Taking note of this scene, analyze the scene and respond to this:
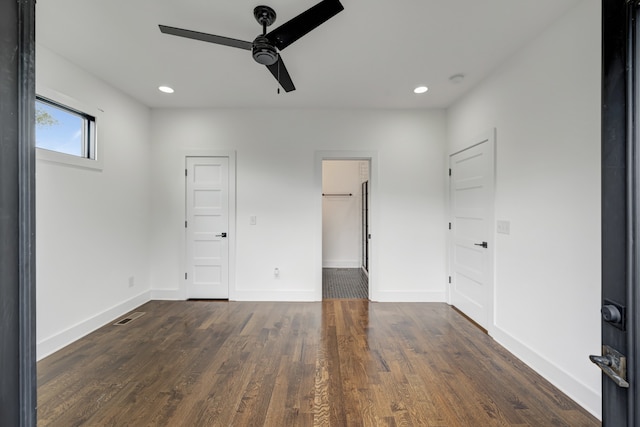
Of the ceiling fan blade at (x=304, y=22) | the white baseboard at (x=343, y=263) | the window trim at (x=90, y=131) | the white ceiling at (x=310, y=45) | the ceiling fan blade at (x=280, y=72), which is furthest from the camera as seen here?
the white baseboard at (x=343, y=263)

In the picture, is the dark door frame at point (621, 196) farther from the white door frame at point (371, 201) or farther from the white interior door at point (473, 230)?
the white door frame at point (371, 201)

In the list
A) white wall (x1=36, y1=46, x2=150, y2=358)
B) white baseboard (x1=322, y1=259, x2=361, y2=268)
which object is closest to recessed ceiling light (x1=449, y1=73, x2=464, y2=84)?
white wall (x1=36, y1=46, x2=150, y2=358)

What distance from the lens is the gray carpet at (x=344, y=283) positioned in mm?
4242

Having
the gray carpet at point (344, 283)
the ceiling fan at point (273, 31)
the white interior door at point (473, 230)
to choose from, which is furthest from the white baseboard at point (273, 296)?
the ceiling fan at point (273, 31)

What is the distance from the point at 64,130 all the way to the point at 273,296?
9.55 ft

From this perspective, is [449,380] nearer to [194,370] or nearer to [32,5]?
[194,370]

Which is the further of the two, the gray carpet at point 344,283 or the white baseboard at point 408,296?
the gray carpet at point 344,283

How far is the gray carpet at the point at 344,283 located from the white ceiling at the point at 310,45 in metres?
2.74

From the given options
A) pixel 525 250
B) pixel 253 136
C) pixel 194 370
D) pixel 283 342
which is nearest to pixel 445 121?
pixel 525 250

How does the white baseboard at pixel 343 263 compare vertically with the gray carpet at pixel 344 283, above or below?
above

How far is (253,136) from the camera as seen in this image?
391 cm

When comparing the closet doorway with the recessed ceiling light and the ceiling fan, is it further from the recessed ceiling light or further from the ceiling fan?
the ceiling fan

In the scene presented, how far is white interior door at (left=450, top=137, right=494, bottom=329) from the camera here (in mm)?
2891

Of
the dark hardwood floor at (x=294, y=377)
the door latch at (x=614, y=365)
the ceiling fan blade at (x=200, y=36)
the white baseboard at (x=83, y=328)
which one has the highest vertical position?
the ceiling fan blade at (x=200, y=36)
